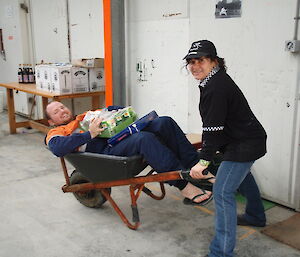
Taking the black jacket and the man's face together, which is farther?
the man's face

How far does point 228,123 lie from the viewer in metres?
1.96

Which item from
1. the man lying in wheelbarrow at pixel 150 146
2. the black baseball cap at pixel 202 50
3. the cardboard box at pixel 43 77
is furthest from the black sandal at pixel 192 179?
the cardboard box at pixel 43 77

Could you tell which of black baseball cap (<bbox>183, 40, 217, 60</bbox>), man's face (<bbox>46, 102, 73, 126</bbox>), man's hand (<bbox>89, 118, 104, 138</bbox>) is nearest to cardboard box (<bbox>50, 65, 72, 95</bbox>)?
man's face (<bbox>46, 102, 73, 126</bbox>)

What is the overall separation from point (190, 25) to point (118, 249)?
2.01 m

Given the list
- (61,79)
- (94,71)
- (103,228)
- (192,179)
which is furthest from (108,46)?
(192,179)

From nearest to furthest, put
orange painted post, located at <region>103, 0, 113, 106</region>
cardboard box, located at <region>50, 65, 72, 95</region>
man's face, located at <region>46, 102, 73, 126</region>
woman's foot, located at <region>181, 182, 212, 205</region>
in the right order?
woman's foot, located at <region>181, 182, 212, 205</region>
man's face, located at <region>46, 102, 73, 126</region>
orange painted post, located at <region>103, 0, 113, 106</region>
cardboard box, located at <region>50, 65, 72, 95</region>

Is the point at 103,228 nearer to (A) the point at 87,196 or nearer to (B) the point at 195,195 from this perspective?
(A) the point at 87,196

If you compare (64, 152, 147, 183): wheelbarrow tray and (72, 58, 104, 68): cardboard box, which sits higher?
(72, 58, 104, 68): cardboard box

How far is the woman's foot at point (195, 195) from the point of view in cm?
227

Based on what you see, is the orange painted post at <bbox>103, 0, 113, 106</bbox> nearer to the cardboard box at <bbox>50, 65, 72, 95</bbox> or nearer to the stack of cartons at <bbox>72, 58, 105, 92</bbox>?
the stack of cartons at <bbox>72, 58, 105, 92</bbox>

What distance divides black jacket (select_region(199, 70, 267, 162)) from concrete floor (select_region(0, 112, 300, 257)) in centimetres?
70

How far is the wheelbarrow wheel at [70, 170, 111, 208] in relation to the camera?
2.82 meters

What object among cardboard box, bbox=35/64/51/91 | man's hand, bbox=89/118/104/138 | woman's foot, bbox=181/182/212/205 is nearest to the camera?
woman's foot, bbox=181/182/212/205

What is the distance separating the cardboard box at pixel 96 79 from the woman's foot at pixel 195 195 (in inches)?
96.1
